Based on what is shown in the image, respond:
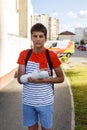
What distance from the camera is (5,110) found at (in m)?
9.24

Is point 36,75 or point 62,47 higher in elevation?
point 36,75

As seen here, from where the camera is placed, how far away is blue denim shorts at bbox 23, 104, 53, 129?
15.4 feet

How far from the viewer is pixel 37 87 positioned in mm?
4625

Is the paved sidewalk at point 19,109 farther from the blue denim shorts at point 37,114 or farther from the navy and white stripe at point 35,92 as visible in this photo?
the navy and white stripe at point 35,92

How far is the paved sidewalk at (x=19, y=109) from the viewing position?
Answer: 24.9 feet

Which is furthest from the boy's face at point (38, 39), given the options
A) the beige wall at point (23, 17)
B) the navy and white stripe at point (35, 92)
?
the beige wall at point (23, 17)

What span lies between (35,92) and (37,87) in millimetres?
67

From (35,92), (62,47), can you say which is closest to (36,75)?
(35,92)

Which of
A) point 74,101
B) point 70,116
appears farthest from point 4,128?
point 74,101

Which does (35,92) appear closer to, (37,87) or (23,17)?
(37,87)

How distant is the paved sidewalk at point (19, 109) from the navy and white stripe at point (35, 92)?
275 cm

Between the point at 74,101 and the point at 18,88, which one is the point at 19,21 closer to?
the point at 18,88

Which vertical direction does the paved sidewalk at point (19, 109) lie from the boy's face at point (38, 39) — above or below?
below

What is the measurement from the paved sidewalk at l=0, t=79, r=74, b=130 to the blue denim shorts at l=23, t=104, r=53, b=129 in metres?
2.55
